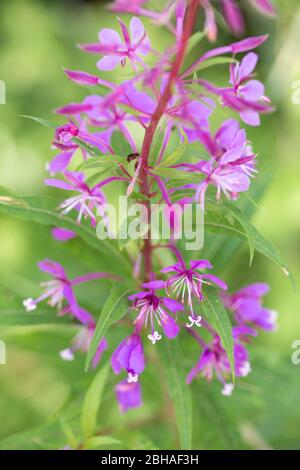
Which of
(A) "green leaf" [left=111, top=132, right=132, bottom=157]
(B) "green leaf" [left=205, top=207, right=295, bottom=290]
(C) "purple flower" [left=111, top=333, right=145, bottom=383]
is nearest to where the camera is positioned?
(B) "green leaf" [left=205, top=207, right=295, bottom=290]

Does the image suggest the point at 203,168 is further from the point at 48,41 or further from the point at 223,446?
the point at 48,41

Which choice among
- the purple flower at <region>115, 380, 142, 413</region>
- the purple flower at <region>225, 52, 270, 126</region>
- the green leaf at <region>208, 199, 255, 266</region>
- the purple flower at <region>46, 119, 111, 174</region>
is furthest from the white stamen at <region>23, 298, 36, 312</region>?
the purple flower at <region>225, 52, 270, 126</region>

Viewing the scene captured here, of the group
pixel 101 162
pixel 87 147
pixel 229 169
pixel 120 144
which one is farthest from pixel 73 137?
pixel 229 169

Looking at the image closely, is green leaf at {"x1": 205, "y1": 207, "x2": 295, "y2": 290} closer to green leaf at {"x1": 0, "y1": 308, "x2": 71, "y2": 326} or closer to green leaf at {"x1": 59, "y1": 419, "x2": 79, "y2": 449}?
green leaf at {"x1": 0, "y1": 308, "x2": 71, "y2": 326}

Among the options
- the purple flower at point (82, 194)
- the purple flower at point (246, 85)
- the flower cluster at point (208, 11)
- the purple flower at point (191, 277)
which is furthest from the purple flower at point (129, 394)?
the flower cluster at point (208, 11)

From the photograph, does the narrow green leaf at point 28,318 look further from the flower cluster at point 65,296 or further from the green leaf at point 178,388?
the green leaf at point 178,388

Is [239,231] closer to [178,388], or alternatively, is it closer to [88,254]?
[178,388]
